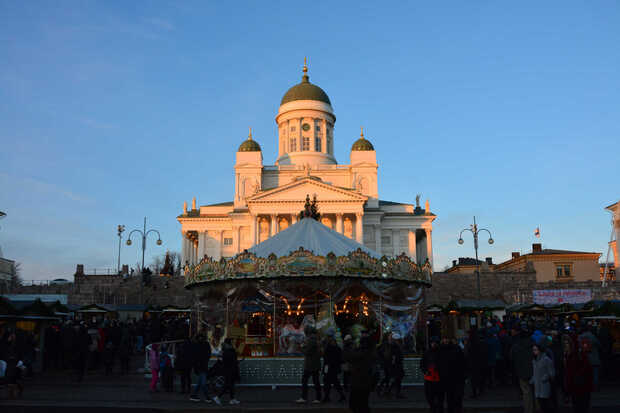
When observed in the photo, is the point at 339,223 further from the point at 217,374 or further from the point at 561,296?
the point at 217,374

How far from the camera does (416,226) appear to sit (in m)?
72.0

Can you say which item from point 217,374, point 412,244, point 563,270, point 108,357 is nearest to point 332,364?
point 217,374

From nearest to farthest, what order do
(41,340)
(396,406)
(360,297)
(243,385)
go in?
(396,406)
(243,385)
(360,297)
(41,340)

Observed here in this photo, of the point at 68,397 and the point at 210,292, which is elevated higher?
the point at 210,292

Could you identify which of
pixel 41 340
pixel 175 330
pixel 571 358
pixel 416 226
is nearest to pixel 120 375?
pixel 41 340

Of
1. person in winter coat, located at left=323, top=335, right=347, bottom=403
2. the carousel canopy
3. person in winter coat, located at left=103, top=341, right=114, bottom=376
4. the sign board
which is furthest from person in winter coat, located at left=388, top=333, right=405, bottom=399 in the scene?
the sign board

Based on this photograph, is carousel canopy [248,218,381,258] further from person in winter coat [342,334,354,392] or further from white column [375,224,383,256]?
white column [375,224,383,256]

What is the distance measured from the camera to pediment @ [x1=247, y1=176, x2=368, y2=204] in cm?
6688

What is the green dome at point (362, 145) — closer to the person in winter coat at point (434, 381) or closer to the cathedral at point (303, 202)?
the cathedral at point (303, 202)

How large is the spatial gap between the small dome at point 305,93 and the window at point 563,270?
121 feet

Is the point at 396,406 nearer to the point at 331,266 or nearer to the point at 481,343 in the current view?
the point at 481,343

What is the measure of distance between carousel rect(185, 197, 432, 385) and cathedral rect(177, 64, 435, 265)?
48151mm

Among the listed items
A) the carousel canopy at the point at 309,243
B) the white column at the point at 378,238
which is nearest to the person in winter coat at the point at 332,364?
the carousel canopy at the point at 309,243

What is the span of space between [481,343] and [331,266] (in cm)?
449
